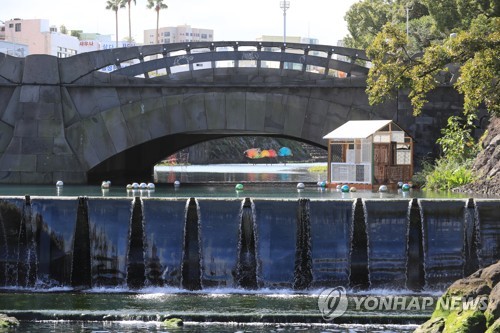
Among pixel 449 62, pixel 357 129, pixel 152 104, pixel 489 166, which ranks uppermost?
pixel 449 62

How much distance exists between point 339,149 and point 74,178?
524 inches

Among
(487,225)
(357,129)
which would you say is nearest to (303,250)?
(487,225)

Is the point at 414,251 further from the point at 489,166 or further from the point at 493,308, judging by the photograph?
the point at 489,166

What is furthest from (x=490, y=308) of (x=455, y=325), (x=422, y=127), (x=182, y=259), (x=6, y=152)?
(x=6, y=152)

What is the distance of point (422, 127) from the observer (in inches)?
1977

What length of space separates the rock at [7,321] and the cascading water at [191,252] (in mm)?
6122

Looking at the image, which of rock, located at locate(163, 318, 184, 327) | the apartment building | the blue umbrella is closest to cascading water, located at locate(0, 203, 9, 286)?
rock, located at locate(163, 318, 184, 327)

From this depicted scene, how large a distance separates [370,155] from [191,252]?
19098 millimetres

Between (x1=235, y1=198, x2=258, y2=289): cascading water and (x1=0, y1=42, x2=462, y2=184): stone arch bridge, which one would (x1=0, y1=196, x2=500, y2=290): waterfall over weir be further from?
(x1=0, y1=42, x2=462, y2=184): stone arch bridge

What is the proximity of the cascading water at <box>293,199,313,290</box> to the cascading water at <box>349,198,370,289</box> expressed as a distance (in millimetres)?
1155

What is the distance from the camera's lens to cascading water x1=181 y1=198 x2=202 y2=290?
30.1 metres

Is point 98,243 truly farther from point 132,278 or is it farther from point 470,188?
point 470,188

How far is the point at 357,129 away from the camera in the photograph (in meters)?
47.8

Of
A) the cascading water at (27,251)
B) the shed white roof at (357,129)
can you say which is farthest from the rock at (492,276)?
the shed white roof at (357,129)
